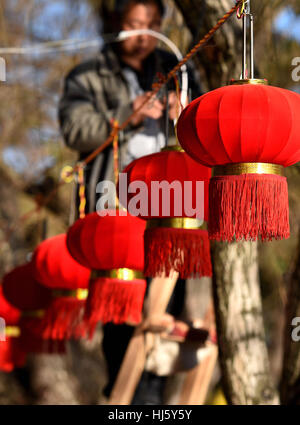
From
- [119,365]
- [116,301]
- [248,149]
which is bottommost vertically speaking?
[119,365]

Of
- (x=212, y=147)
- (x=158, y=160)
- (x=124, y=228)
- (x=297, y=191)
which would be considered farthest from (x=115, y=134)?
(x=297, y=191)

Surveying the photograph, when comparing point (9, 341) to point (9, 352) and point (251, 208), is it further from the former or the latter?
point (251, 208)

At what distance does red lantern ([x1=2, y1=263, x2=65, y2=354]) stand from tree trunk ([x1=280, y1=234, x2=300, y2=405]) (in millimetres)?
881

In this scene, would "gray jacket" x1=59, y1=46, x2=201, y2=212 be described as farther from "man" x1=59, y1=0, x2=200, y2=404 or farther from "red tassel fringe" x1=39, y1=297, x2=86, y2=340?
"red tassel fringe" x1=39, y1=297, x2=86, y2=340

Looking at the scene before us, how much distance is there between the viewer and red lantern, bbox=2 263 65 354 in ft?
8.98

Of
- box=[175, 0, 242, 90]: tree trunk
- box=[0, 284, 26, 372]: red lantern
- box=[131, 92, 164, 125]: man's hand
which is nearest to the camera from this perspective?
box=[131, 92, 164, 125]: man's hand

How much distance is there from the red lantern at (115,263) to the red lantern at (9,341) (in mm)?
997

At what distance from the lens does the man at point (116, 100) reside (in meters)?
2.69

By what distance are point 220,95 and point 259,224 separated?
10.7 inches

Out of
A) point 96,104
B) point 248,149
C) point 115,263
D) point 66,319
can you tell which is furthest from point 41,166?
point 248,149

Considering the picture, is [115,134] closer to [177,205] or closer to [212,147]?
[177,205]

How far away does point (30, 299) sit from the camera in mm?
2760

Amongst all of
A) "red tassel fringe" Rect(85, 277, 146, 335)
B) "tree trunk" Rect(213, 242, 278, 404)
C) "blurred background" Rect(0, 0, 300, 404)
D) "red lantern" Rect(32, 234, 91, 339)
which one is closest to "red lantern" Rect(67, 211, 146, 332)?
"red tassel fringe" Rect(85, 277, 146, 335)

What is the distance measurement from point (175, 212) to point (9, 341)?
4.96 feet
